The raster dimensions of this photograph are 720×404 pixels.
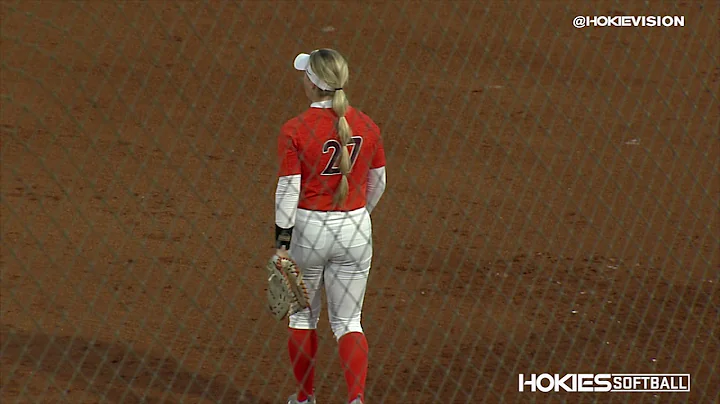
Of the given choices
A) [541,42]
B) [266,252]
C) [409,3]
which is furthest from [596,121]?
[266,252]

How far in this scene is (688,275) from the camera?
24.8 feet

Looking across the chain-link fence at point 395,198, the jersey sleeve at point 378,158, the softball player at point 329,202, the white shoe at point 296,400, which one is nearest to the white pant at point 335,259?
the softball player at point 329,202

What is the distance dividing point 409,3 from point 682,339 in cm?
751

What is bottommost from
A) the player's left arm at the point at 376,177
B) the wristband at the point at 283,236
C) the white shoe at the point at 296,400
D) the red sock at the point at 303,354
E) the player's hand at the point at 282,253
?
the white shoe at the point at 296,400

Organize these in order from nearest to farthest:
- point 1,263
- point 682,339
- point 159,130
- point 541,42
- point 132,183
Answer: point 682,339 < point 1,263 < point 132,183 < point 159,130 < point 541,42

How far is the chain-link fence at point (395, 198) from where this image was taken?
242 inches

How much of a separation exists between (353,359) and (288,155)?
1116 mm

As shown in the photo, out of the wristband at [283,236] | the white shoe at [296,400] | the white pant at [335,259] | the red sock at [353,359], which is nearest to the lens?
the wristband at [283,236]

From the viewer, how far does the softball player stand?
4.61 m

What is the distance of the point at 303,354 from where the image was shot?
507 cm

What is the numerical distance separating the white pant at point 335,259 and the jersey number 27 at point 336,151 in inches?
8.8

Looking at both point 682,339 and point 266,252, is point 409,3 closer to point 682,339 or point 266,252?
point 266,252

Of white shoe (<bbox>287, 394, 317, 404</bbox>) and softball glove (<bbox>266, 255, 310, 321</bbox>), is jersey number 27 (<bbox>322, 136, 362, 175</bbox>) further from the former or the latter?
white shoe (<bbox>287, 394, 317, 404</bbox>)

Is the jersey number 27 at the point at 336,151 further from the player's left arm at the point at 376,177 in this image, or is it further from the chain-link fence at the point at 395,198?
the chain-link fence at the point at 395,198
